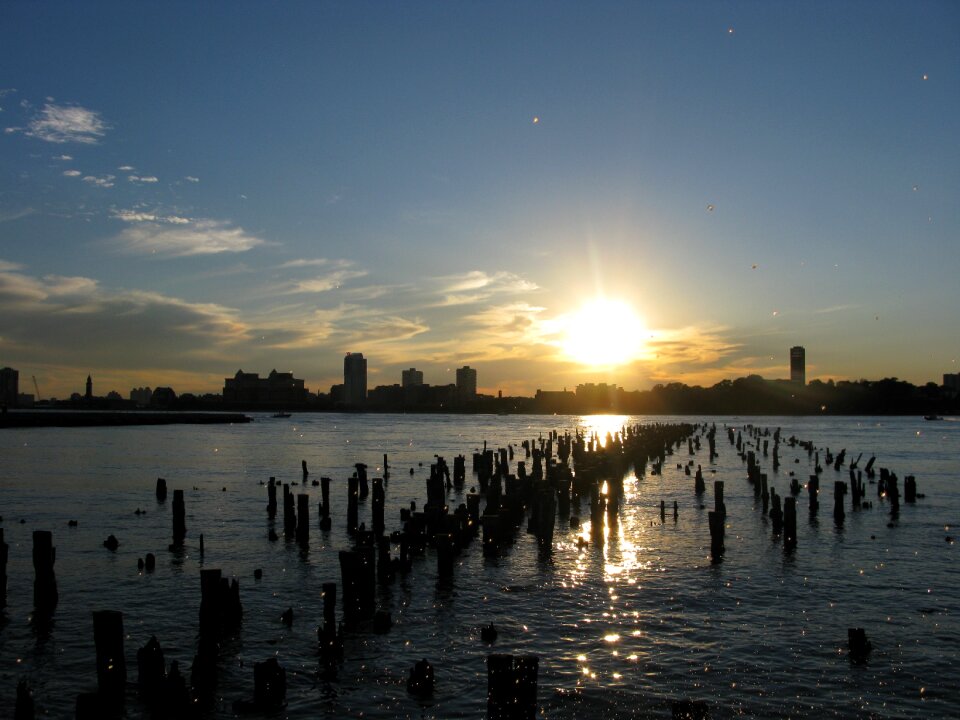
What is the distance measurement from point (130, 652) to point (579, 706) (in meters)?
8.94

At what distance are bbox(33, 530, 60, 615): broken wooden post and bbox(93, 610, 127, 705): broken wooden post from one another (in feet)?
21.9

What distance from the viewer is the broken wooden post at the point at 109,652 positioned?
1332 centimetres

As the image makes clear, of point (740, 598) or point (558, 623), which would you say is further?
point (740, 598)

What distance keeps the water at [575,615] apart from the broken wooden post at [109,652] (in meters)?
0.40

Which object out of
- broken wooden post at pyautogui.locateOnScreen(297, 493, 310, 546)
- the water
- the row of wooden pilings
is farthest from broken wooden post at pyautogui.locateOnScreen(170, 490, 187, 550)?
broken wooden post at pyautogui.locateOnScreen(297, 493, 310, 546)

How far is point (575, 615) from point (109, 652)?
9732mm

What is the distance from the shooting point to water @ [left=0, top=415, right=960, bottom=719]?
13.6m

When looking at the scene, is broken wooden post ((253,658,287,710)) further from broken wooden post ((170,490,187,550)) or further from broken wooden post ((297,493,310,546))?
broken wooden post ((170,490,187,550))

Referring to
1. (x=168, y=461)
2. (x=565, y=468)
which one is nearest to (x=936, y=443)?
(x=565, y=468)

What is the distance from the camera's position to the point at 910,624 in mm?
17766

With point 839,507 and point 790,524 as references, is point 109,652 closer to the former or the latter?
point 790,524

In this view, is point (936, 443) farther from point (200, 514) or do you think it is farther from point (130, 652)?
point (130, 652)

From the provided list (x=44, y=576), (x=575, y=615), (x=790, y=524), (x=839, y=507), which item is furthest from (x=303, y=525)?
(x=839, y=507)

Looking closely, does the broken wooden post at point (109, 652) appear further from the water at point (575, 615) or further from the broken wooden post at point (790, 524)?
the broken wooden post at point (790, 524)
